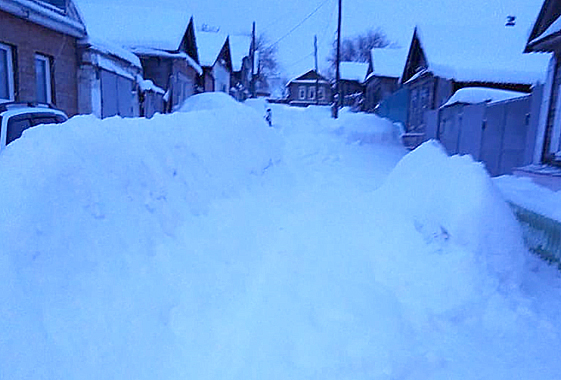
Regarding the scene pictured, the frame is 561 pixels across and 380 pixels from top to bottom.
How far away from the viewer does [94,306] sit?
3.05 m

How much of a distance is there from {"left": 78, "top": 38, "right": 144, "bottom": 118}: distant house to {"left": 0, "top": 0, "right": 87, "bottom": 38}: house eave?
A: 26.1 inches

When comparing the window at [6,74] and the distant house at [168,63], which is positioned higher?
the distant house at [168,63]

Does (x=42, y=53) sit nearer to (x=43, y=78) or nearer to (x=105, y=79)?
(x=43, y=78)

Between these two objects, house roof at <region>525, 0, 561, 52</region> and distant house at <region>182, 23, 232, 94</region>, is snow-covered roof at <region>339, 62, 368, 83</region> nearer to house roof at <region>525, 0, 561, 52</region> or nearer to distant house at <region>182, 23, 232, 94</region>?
distant house at <region>182, 23, 232, 94</region>

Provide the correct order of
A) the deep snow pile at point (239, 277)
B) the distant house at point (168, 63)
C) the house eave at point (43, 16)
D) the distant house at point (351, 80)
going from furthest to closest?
the distant house at point (351, 80)
the distant house at point (168, 63)
the house eave at point (43, 16)
the deep snow pile at point (239, 277)

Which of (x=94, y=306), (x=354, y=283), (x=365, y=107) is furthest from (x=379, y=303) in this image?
(x=365, y=107)

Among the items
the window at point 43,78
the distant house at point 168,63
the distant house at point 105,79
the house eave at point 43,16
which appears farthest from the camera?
the distant house at point 168,63


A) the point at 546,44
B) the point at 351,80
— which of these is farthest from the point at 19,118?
the point at 351,80

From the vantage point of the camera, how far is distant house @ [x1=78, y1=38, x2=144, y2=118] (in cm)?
1291

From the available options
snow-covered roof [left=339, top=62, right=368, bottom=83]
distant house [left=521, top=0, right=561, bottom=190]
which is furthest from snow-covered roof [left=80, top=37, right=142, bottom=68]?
snow-covered roof [left=339, top=62, right=368, bottom=83]

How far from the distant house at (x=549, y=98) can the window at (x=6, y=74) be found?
420 inches

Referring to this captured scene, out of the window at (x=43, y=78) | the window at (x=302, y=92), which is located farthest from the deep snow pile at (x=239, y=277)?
the window at (x=302, y=92)

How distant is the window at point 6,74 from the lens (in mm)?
10133

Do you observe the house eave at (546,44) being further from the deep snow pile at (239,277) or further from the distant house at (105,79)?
the distant house at (105,79)
